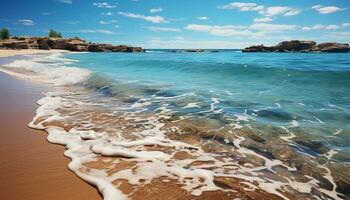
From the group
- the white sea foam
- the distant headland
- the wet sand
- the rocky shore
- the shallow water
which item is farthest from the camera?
the distant headland

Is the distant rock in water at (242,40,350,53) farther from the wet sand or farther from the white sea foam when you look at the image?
the wet sand

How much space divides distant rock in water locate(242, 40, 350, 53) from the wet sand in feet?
313

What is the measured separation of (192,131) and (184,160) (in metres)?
1.59

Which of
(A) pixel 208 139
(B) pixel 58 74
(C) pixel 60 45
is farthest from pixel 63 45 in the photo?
(A) pixel 208 139

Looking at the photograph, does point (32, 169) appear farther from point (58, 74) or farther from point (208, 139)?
point (58, 74)

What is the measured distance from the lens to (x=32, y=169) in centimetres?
399

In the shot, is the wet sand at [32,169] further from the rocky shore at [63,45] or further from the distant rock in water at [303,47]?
the distant rock in water at [303,47]

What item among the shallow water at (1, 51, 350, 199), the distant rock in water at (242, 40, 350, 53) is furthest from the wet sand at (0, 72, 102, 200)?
the distant rock in water at (242, 40, 350, 53)

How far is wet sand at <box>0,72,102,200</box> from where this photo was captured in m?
3.37

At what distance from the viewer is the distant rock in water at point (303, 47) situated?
8306 centimetres

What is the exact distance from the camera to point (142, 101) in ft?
30.9

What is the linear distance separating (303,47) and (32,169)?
106 metres

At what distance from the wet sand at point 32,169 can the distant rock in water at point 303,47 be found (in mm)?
95340

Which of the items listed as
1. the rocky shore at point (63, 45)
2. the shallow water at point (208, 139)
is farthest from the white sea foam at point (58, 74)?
the rocky shore at point (63, 45)
